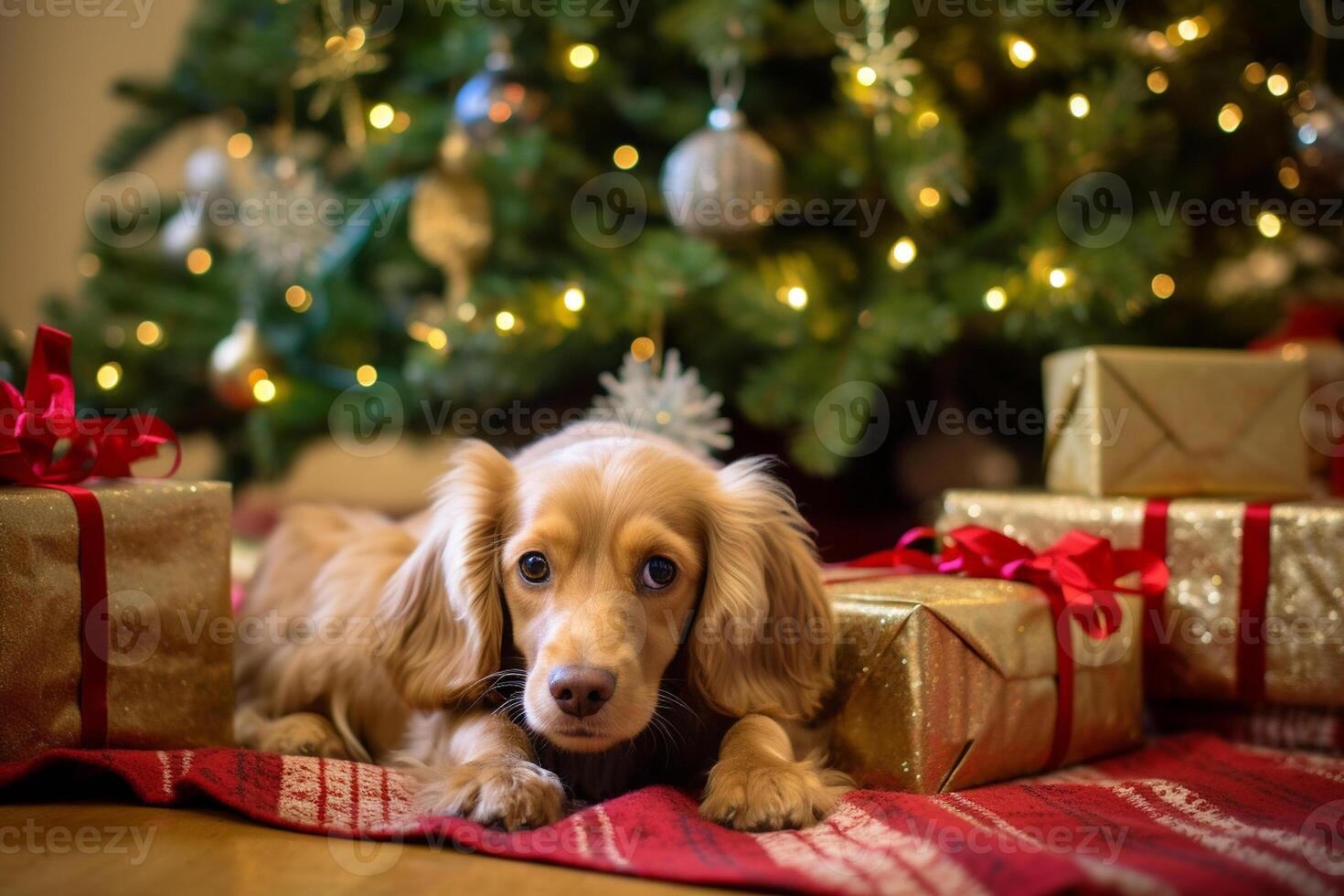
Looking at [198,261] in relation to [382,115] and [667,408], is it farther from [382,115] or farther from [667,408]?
[667,408]

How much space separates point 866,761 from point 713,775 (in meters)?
0.32

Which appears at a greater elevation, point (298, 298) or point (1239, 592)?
point (298, 298)

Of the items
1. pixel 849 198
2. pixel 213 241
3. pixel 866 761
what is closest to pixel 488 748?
pixel 866 761

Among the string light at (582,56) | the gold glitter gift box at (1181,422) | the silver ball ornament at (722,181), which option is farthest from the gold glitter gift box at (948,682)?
the string light at (582,56)

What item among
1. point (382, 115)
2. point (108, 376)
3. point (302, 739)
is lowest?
point (302, 739)

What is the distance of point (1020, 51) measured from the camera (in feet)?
8.85

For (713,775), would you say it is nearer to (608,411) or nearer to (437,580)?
(437,580)

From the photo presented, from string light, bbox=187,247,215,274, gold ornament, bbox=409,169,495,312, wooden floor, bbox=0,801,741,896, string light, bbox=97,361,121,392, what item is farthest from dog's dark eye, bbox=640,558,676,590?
string light, bbox=187,247,215,274

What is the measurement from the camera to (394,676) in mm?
1875

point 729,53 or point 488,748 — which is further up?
point 729,53

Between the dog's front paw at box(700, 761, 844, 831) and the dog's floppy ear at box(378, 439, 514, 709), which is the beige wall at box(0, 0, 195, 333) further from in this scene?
the dog's front paw at box(700, 761, 844, 831)

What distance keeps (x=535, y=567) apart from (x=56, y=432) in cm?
84

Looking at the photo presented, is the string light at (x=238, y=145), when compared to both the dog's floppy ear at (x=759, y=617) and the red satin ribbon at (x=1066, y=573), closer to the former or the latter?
the dog's floppy ear at (x=759, y=617)

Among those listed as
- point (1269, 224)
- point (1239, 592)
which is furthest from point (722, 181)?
point (1269, 224)
